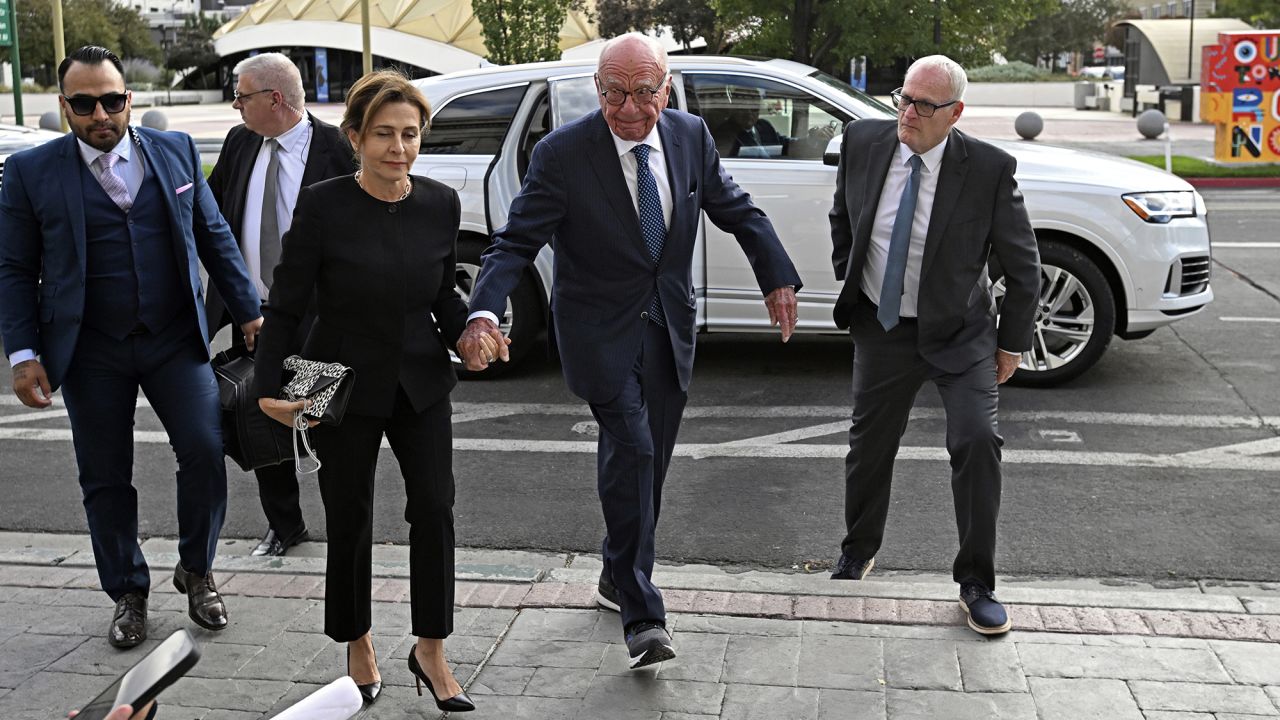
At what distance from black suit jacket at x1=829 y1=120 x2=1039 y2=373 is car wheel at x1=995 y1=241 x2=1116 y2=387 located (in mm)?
3201

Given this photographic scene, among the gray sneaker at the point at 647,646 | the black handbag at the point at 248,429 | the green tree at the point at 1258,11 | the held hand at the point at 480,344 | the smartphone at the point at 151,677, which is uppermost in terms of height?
the green tree at the point at 1258,11

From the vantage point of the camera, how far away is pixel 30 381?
178 inches

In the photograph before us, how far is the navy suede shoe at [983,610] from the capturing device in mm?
4422

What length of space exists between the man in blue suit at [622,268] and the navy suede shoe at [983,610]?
3.23 ft

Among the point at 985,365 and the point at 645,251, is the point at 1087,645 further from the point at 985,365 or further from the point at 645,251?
the point at 645,251

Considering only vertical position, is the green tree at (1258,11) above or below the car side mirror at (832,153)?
above

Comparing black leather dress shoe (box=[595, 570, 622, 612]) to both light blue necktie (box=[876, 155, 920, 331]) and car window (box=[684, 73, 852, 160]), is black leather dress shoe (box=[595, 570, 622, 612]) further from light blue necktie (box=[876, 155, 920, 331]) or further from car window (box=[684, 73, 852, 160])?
car window (box=[684, 73, 852, 160])

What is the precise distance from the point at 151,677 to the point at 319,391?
2652mm

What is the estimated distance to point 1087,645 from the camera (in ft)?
14.2

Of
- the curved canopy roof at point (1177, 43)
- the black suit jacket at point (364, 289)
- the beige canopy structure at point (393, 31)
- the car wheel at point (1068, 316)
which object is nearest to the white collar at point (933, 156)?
the black suit jacket at point (364, 289)

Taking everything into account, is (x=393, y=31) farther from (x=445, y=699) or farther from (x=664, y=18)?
(x=445, y=699)

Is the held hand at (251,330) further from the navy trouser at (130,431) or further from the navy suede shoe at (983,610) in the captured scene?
the navy suede shoe at (983,610)

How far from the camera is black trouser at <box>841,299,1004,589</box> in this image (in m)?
4.61

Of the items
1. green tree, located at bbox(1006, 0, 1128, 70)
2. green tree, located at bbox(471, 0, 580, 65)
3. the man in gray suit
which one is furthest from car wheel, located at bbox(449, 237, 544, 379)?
green tree, located at bbox(1006, 0, 1128, 70)
